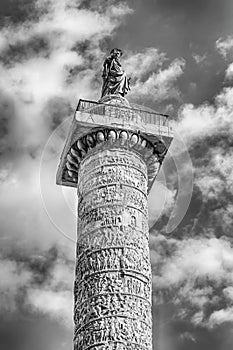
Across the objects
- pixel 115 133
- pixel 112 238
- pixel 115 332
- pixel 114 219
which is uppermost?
pixel 115 133

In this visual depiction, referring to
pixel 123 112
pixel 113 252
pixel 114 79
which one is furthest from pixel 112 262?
pixel 114 79

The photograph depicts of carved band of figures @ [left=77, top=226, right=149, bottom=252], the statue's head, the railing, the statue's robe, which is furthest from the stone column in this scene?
the statue's head

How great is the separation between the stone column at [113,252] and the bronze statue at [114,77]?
1.32m

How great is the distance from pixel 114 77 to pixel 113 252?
3.30 metres

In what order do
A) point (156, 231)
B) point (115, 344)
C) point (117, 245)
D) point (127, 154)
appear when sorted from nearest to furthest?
point (115, 344), point (117, 245), point (127, 154), point (156, 231)

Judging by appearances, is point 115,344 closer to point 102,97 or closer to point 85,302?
point 85,302

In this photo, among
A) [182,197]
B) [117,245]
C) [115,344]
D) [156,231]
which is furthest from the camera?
[156,231]

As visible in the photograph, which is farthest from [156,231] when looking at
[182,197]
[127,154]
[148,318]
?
[148,318]

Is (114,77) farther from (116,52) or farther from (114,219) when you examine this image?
(114,219)

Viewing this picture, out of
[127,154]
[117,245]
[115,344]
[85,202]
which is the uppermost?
[127,154]

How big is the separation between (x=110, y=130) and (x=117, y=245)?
1.80 metres

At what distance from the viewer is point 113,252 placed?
915 cm

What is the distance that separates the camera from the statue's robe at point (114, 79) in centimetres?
1123

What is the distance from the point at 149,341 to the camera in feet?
28.8
